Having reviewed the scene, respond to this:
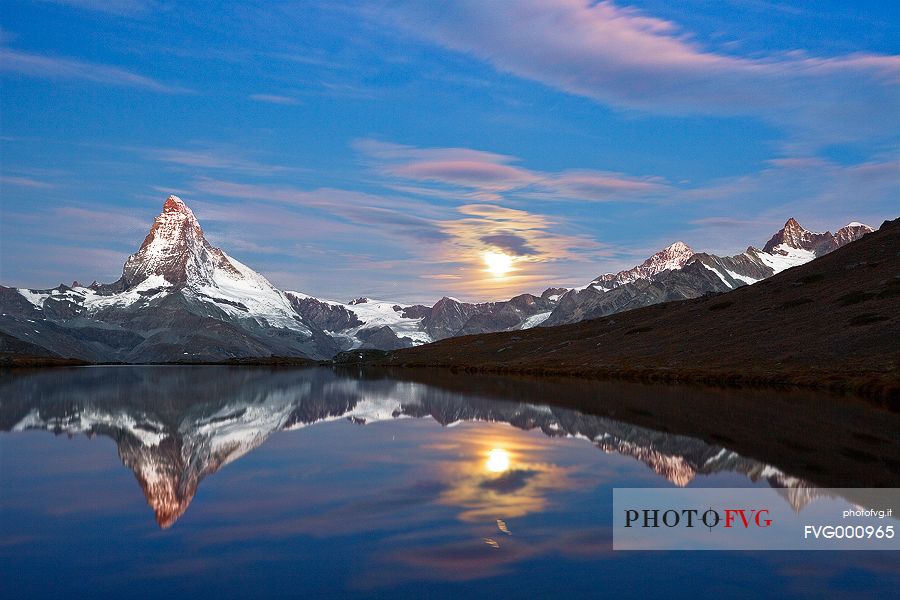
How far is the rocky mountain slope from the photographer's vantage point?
85.6 m

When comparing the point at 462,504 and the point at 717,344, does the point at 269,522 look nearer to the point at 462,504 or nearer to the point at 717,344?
the point at 462,504

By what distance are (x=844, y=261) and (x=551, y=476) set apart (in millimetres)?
171878

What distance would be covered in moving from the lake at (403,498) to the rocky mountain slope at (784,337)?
3362 centimetres

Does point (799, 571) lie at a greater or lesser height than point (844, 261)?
lesser

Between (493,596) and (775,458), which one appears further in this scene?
(775,458)

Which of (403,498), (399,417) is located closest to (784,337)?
(399,417)

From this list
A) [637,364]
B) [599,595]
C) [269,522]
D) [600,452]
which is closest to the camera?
[599,595]

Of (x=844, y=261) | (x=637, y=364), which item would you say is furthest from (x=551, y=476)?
(x=844, y=261)

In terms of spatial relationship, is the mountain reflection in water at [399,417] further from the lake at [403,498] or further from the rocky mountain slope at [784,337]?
the rocky mountain slope at [784,337]

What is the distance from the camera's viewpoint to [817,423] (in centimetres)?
4269

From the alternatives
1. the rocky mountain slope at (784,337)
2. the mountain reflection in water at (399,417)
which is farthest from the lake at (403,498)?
the rocky mountain slope at (784,337)

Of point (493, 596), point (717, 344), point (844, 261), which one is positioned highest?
point (844, 261)

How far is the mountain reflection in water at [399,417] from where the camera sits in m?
24.4

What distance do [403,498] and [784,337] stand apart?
338 feet
